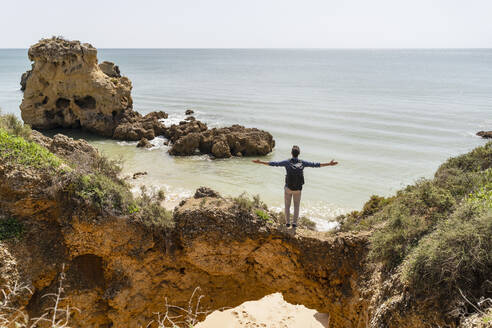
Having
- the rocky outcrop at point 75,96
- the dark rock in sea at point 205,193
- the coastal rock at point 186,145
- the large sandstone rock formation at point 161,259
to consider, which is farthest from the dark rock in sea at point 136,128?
the dark rock in sea at point 205,193

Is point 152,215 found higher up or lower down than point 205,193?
lower down

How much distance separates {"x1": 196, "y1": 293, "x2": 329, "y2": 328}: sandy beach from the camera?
9.67 metres

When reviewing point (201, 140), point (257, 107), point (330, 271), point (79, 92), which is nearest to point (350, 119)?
point (257, 107)

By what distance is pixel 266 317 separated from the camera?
999cm

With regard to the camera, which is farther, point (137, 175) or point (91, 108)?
point (91, 108)

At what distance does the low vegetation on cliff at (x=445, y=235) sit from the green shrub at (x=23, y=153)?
802 centimetres

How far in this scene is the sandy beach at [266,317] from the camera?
967cm

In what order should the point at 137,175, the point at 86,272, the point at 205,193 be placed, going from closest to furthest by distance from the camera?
the point at 86,272
the point at 205,193
the point at 137,175

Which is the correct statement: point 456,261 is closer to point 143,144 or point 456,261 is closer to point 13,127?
point 13,127

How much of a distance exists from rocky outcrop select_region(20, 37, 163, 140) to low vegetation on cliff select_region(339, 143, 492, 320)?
24887 millimetres

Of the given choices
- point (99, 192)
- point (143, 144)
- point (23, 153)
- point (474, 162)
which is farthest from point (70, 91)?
point (474, 162)

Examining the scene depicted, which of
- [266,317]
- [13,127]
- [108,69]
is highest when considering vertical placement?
[108,69]

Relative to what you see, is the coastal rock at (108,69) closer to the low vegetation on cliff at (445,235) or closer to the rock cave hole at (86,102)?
the rock cave hole at (86,102)

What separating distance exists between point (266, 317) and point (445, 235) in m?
6.22
